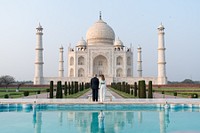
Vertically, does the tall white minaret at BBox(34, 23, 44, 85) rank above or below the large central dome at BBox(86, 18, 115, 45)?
below

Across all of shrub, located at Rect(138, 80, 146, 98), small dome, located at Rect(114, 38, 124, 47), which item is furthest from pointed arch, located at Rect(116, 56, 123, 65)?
shrub, located at Rect(138, 80, 146, 98)

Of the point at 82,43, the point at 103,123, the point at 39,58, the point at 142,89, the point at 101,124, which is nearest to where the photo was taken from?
the point at 101,124

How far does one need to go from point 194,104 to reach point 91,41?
94.2 ft

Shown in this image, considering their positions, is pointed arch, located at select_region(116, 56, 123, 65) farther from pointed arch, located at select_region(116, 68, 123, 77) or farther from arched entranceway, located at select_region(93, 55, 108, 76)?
arched entranceway, located at select_region(93, 55, 108, 76)

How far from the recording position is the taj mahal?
30553mm

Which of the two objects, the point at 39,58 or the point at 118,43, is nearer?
the point at 39,58

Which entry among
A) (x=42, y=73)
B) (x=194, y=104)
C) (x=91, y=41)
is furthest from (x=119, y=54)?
(x=194, y=104)

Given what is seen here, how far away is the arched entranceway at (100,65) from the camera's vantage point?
3562 cm

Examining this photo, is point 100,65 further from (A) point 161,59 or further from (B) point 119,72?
(A) point 161,59

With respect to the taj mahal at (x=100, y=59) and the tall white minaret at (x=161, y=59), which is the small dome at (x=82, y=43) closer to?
the taj mahal at (x=100, y=59)

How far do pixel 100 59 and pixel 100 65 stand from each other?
A: 2.55ft

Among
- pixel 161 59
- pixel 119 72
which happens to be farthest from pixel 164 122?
pixel 119 72

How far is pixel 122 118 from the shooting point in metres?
6.47

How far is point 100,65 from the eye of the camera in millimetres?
36156
